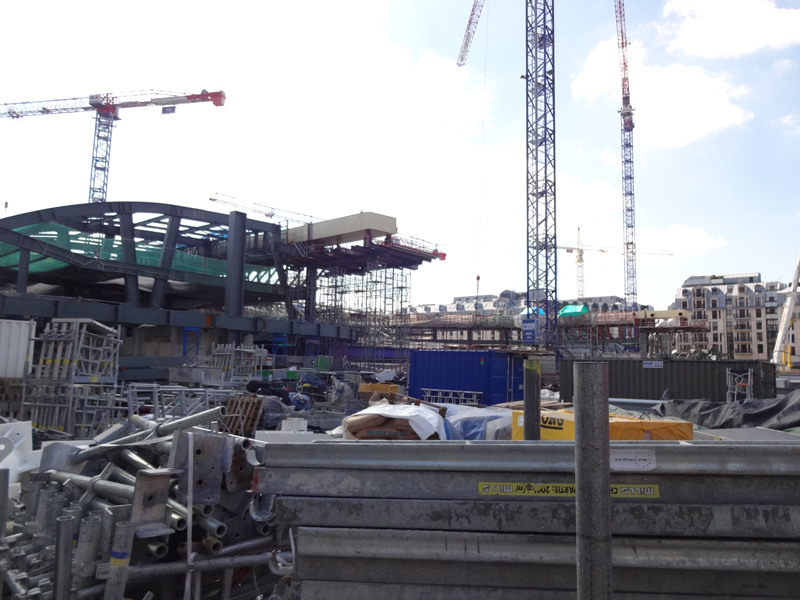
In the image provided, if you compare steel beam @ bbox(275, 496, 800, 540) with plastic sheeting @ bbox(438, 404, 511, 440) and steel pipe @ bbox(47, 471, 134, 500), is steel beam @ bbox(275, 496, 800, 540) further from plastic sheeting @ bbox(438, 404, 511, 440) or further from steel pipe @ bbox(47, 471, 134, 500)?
plastic sheeting @ bbox(438, 404, 511, 440)

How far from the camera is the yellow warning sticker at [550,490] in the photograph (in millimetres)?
3002

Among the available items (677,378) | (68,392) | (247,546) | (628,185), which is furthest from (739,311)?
(247,546)

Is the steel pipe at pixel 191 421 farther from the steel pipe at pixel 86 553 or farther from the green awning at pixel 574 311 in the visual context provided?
the green awning at pixel 574 311

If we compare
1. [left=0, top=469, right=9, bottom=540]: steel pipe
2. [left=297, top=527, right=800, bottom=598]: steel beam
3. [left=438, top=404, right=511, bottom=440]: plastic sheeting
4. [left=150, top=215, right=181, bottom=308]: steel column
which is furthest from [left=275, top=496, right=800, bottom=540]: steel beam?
[left=150, top=215, right=181, bottom=308]: steel column

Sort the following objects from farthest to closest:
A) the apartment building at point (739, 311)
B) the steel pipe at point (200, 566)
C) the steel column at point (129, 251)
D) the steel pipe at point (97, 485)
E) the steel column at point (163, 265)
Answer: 1. the apartment building at point (739, 311)
2. the steel column at point (163, 265)
3. the steel column at point (129, 251)
4. the steel pipe at point (97, 485)
5. the steel pipe at point (200, 566)

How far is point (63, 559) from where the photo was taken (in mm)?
4035

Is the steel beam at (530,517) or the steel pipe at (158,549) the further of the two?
the steel pipe at (158,549)

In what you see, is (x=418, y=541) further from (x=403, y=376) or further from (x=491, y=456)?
(x=403, y=376)

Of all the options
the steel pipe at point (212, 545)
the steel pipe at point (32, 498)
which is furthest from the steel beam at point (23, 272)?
the steel pipe at point (212, 545)

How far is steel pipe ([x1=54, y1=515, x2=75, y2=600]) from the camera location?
4.01 meters

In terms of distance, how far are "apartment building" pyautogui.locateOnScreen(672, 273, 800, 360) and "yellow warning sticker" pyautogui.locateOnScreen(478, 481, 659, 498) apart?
313ft

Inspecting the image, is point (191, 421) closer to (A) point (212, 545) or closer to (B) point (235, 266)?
(A) point (212, 545)

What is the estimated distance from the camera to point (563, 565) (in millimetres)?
2980

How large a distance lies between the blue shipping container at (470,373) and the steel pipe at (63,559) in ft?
54.4
